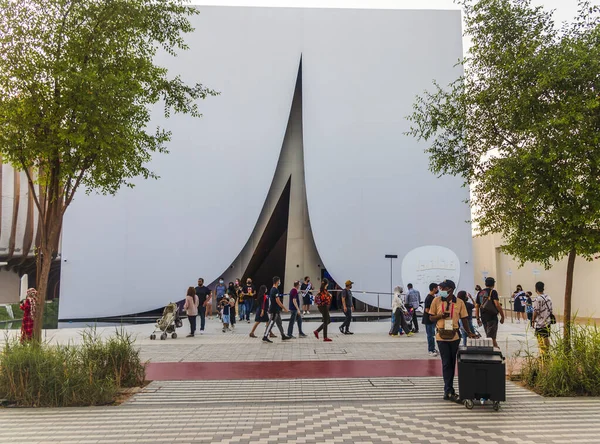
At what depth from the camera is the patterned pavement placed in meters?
4.84

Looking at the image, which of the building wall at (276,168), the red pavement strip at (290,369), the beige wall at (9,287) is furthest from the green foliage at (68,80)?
the beige wall at (9,287)

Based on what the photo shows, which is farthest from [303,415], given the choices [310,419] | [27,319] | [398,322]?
[398,322]

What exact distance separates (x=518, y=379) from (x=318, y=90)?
1651 cm

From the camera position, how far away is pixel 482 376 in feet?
19.1

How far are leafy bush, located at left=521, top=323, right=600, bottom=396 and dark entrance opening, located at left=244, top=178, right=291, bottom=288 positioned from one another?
16.3m

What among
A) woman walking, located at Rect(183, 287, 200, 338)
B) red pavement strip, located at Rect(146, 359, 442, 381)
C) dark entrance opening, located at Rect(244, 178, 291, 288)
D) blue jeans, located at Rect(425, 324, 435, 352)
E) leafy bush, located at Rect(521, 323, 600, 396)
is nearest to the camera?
leafy bush, located at Rect(521, 323, 600, 396)

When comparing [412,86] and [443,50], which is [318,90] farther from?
[443,50]

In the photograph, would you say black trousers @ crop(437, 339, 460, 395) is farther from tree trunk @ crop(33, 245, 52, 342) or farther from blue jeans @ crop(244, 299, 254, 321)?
blue jeans @ crop(244, 299, 254, 321)

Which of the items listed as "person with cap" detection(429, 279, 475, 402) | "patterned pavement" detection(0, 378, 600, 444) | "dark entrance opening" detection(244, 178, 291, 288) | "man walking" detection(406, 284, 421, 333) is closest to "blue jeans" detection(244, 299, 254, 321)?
"dark entrance opening" detection(244, 178, 291, 288)

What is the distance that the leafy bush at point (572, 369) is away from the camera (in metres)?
6.43

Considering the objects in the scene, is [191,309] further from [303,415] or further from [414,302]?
[303,415]

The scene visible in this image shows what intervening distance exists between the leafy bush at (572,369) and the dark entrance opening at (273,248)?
16299mm

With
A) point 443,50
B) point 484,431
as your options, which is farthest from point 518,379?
point 443,50

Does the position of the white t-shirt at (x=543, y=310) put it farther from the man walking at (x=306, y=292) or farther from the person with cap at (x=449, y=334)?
the man walking at (x=306, y=292)
